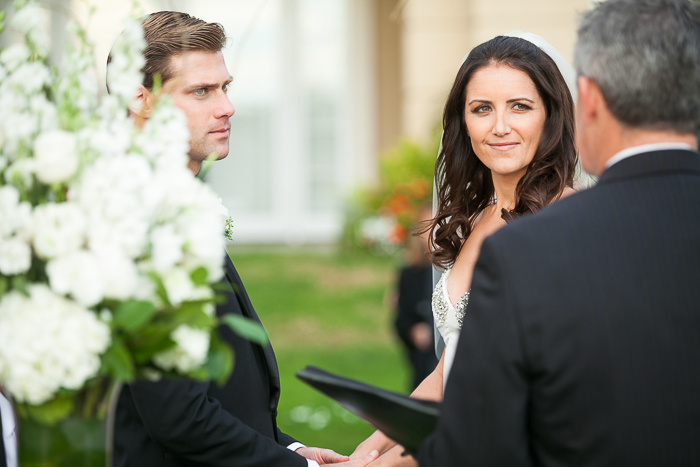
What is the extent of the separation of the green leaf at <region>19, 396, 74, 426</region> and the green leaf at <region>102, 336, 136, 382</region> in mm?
123

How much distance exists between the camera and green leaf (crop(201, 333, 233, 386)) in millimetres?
1367

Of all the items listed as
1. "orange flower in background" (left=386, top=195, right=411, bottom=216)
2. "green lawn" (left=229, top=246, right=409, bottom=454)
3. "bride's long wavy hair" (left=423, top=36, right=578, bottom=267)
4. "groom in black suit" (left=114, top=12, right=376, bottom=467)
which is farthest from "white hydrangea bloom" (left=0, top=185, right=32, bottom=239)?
"orange flower in background" (left=386, top=195, right=411, bottom=216)

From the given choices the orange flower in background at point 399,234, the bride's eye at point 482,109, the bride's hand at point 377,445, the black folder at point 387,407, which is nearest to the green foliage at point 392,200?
the orange flower in background at point 399,234

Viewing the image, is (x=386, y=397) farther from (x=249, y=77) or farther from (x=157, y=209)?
(x=249, y=77)

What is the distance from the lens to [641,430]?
140 centimetres

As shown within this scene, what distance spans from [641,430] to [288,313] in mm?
8081

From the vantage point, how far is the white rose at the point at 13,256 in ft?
4.12

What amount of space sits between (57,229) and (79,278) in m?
0.10

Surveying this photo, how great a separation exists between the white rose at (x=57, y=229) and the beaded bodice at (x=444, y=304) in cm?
157

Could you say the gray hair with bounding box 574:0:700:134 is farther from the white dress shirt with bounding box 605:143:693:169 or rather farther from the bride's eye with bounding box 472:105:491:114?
the bride's eye with bounding box 472:105:491:114

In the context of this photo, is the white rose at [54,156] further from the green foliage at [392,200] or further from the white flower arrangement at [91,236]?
the green foliage at [392,200]

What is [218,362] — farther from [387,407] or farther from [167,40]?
[167,40]

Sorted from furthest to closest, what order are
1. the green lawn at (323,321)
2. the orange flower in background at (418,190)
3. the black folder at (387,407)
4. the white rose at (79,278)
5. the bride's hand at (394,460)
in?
the orange flower in background at (418,190), the green lawn at (323,321), the bride's hand at (394,460), the black folder at (387,407), the white rose at (79,278)

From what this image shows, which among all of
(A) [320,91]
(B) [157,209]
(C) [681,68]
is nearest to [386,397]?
(B) [157,209]
